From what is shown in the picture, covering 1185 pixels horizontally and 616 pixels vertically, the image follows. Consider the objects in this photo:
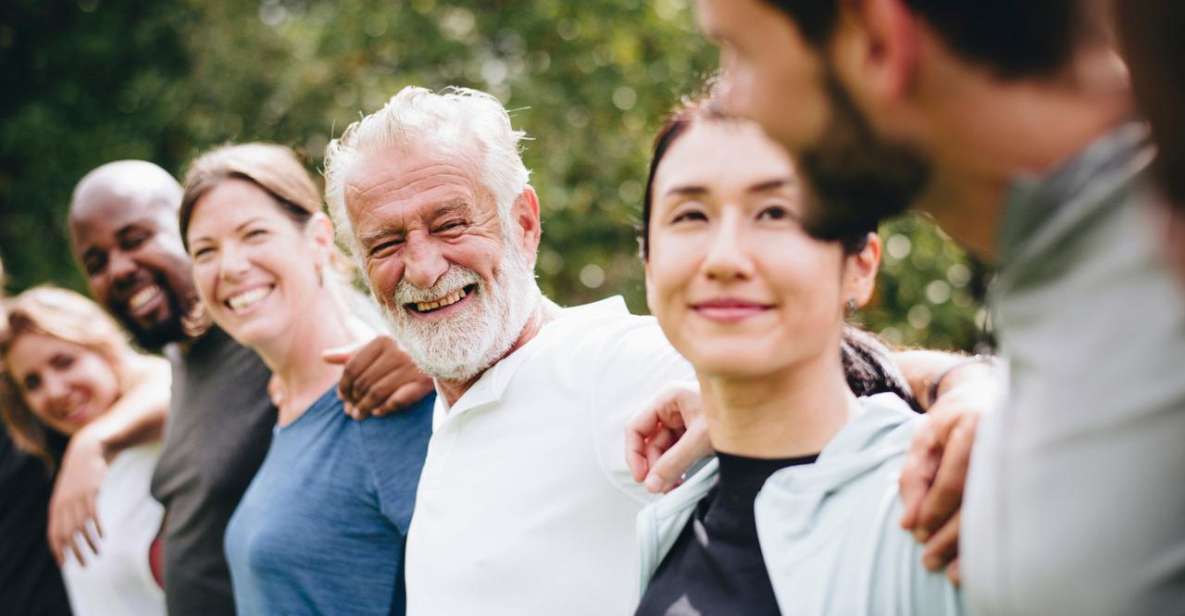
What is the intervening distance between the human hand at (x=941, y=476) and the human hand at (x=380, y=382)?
5.07 feet

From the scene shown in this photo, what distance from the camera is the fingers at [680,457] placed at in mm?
1938

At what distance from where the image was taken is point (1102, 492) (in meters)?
0.95

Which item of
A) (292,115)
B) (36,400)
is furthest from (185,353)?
(292,115)

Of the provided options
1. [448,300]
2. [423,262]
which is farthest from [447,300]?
[423,262]

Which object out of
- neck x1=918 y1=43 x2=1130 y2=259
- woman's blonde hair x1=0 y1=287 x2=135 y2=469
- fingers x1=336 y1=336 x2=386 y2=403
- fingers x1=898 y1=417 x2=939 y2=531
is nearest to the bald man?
fingers x1=336 y1=336 x2=386 y2=403

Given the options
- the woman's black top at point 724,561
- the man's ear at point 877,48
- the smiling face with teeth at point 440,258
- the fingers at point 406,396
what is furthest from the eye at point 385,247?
the man's ear at point 877,48

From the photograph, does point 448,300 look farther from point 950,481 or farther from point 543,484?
point 950,481

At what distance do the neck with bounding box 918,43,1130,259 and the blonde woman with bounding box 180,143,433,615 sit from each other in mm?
1794

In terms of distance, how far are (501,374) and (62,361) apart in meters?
2.58

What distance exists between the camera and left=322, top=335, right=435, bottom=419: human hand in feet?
9.22

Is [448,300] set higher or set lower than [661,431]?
higher

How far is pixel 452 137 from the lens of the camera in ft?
8.48

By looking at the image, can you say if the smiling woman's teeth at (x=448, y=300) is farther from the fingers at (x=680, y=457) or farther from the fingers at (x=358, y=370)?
the fingers at (x=680, y=457)

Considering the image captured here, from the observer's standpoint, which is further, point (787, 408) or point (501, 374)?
point (501, 374)
